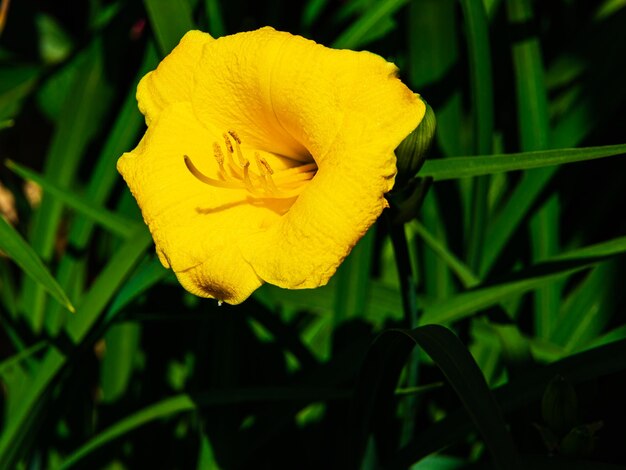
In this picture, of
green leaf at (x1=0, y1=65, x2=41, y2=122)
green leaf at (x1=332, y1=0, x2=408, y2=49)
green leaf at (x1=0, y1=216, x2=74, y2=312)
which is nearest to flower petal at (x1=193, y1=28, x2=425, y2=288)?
green leaf at (x1=0, y1=216, x2=74, y2=312)

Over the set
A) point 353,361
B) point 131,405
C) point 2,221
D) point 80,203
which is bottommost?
point 131,405

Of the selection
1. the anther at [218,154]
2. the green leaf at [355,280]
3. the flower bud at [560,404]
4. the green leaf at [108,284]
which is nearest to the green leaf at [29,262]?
the green leaf at [108,284]

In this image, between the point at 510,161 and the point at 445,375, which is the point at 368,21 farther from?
the point at 445,375

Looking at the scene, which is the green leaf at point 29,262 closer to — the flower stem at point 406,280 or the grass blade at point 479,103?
the flower stem at point 406,280

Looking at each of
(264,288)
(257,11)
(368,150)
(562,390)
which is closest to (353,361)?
(264,288)

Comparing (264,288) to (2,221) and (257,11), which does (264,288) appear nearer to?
(2,221)

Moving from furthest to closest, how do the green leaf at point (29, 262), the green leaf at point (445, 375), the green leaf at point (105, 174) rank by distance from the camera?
the green leaf at point (105, 174)
the green leaf at point (29, 262)
the green leaf at point (445, 375)

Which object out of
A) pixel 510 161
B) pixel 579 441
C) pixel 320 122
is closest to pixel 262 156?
pixel 320 122
